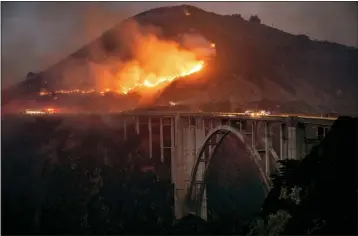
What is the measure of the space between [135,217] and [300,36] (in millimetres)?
5432

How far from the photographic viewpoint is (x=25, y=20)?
33.9 feet

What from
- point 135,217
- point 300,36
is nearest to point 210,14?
point 300,36

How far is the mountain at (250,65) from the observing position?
10141 mm

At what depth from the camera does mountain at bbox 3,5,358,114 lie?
10141 mm

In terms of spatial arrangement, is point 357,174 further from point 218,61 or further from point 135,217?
point 135,217

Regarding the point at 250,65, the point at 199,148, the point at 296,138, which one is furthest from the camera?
the point at 199,148

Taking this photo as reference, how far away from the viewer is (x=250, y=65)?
10.7 m

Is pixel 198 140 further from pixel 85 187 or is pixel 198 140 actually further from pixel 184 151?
pixel 85 187

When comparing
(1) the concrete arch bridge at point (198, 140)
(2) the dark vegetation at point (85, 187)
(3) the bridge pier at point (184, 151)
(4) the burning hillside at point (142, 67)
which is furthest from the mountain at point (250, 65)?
(2) the dark vegetation at point (85, 187)

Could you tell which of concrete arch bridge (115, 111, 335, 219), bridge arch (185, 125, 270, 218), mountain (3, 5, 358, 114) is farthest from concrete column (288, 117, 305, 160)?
bridge arch (185, 125, 270, 218)

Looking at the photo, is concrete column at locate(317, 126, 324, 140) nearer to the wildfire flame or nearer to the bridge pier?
the bridge pier

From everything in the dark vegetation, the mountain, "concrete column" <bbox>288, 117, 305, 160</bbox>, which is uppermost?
the mountain

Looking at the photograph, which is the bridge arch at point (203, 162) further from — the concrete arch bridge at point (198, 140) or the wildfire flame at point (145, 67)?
the wildfire flame at point (145, 67)

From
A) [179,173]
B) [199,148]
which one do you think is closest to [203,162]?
[199,148]
